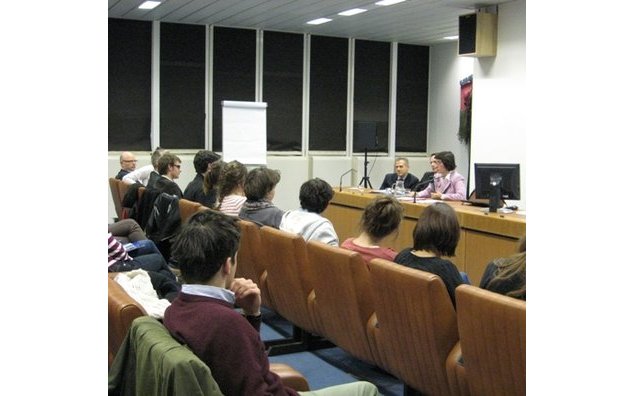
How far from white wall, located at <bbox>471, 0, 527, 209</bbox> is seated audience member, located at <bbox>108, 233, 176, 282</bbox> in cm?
465

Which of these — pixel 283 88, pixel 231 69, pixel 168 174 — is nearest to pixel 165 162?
pixel 168 174

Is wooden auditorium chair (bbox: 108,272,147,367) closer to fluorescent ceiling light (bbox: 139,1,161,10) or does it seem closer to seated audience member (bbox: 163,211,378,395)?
seated audience member (bbox: 163,211,378,395)

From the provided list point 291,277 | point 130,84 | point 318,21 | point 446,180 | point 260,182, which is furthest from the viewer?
point 130,84

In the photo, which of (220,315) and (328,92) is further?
(328,92)

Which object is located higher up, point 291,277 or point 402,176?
point 402,176

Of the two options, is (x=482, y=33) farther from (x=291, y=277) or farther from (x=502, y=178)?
(x=291, y=277)

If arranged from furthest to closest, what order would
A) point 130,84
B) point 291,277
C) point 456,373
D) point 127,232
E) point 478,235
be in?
point 130,84 → point 478,235 → point 127,232 → point 291,277 → point 456,373

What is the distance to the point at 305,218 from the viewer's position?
14.0 feet

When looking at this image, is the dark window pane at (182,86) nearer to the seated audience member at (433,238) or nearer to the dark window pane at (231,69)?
the dark window pane at (231,69)

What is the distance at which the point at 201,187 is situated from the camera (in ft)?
20.3

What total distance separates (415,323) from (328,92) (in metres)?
9.41
